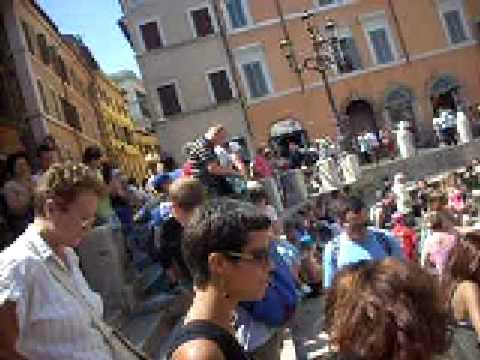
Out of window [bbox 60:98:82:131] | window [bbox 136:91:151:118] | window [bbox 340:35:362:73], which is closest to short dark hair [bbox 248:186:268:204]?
window [bbox 60:98:82:131]

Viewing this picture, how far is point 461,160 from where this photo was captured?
32781 millimetres

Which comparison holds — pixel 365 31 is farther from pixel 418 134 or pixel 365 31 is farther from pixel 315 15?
pixel 418 134

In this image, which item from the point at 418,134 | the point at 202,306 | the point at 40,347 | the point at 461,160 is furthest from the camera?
the point at 418,134

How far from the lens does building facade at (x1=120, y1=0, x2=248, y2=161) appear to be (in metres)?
39.1

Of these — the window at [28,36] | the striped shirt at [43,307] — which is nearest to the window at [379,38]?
the window at [28,36]

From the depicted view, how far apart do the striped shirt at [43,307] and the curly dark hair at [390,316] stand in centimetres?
137

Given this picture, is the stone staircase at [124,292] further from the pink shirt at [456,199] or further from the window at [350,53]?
the window at [350,53]

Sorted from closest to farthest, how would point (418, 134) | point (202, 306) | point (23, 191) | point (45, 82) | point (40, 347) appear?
1. point (202, 306)
2. point (40, 347)
3. point (23, 191)
4. point (45, 82)
5. point (418, 134)

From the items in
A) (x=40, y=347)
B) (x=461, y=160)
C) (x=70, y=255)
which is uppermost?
(x=70, y=255)

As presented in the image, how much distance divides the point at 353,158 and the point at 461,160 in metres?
4.33

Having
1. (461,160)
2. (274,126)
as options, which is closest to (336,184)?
(461,160)

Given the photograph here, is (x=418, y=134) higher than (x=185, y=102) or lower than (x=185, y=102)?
lower

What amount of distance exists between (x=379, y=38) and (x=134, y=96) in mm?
46620

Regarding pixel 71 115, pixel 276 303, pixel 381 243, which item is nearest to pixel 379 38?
pixel 71 115
